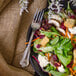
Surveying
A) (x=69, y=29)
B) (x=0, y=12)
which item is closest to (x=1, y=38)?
(x=0, y=12)

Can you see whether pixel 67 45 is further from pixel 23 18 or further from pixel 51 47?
pixel 23 18

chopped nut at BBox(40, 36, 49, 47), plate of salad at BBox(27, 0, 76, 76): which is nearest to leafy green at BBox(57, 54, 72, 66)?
plate of salad at BBox(27, 0, 76, 76)

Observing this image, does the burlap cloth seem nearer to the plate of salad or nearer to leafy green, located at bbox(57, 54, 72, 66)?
the plate of salad

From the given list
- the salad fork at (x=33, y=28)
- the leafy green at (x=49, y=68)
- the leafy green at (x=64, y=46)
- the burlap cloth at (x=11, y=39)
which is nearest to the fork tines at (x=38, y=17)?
the salad fork at (x=33, y=28)

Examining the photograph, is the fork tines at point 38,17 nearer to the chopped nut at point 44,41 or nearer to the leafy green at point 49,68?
the chopped nut at point 44,41

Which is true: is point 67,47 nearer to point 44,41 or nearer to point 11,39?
point 44,41
